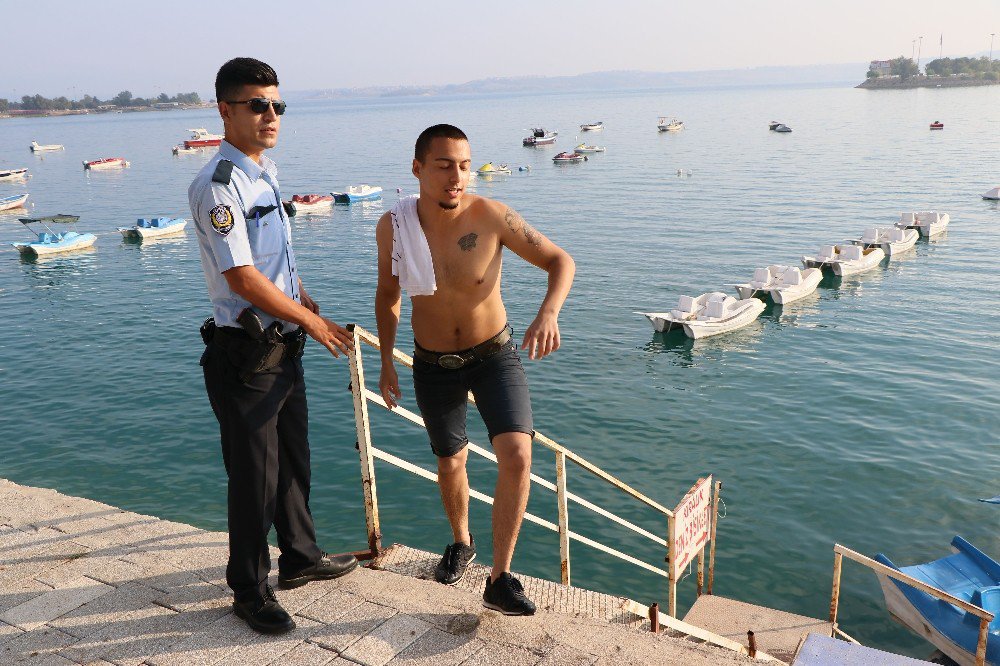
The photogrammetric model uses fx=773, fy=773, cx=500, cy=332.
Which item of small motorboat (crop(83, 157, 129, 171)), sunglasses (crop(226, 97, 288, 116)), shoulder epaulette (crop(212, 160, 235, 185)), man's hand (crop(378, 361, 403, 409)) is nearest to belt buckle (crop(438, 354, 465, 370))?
man's hand (crop(378, 361, 403, 409))

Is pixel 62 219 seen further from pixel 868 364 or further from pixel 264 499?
pixel 264 499

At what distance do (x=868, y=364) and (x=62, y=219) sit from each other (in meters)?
38.8

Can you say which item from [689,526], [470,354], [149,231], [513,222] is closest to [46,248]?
[149,231]

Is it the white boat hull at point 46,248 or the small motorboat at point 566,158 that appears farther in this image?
the small motorboat at point 566,158

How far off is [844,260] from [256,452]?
1325 inches

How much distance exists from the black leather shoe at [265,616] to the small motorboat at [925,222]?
140 feet

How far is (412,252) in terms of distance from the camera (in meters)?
4.22

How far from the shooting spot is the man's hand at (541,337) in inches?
150

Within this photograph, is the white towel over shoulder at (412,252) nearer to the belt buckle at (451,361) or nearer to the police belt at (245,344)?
the belt buckle at (451,361)

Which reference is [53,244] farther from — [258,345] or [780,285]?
[258,345]

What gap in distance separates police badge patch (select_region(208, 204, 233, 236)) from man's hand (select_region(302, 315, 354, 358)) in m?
0.60

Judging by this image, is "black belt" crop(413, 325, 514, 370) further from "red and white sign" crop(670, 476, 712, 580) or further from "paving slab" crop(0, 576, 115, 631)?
"red and white sign" crop(670, 476, 712, 580)

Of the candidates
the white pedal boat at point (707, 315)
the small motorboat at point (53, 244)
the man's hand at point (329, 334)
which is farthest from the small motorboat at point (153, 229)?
the man's hand at point (329, 334)

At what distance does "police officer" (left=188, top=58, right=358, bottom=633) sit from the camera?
3.81 metres
